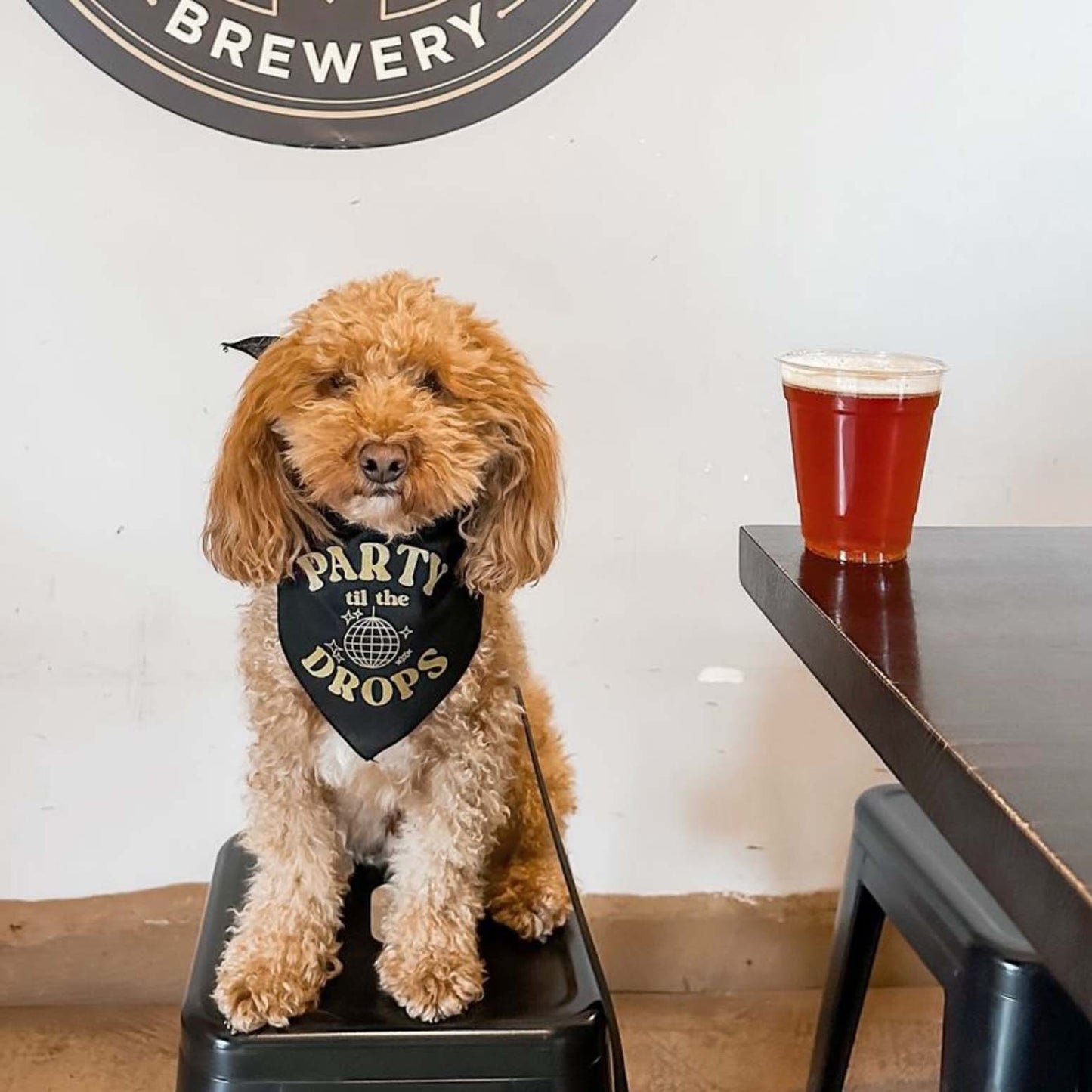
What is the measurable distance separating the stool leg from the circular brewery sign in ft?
3.43

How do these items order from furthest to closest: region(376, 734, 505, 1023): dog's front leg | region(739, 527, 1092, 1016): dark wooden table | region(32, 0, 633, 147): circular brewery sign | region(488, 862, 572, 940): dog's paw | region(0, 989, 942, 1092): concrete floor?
region(0, 989, 942, 1092): concrete floor, region(32, 0, 633, 147): circular brewery sign, region(488, 862, 572, 940): dog's paw, region(376, 734, 505, 1023): dog's front leg, region(739, 527, 1092, 1016): dark wooden table

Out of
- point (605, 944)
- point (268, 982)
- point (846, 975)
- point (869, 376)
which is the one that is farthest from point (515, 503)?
point (605, 944)

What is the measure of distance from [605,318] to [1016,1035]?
3.34 ft

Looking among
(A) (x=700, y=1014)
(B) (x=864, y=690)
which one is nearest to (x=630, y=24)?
(B) (x=864, y=690)

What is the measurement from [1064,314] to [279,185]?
3.56 ft

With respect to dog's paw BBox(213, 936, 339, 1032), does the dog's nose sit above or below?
above

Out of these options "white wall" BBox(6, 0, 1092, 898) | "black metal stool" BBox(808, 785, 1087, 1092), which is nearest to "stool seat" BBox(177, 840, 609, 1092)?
"black metal stool" BBox(808, 785, 1087, 1092)

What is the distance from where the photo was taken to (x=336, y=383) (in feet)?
3.70

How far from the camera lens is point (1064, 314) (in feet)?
6.05

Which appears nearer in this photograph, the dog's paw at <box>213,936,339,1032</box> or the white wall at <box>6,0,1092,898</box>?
the dog's paw at <box>213,936,339,1032</box>

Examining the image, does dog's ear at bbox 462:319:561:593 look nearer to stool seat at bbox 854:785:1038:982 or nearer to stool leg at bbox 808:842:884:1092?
stool seat at bbox 854:785:1038:982

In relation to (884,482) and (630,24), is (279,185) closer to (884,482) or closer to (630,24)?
(630,24)

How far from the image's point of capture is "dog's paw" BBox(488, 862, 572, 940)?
1288mm

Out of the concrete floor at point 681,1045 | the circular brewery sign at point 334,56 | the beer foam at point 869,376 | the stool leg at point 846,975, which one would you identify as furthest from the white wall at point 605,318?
the beer foam at point 869,376
